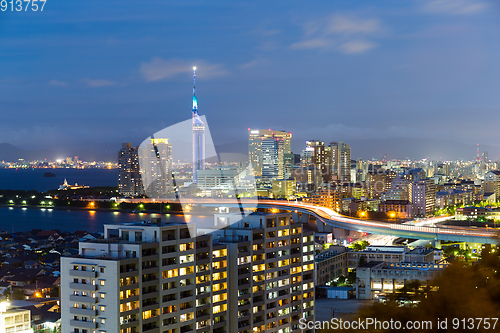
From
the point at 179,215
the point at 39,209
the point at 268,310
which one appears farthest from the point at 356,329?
the point at 39,209

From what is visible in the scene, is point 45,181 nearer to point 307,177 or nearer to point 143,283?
point 307,177

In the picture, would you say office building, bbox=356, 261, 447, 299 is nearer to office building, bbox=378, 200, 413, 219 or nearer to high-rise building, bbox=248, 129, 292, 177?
office building, bbox=378, 200, 413, 219

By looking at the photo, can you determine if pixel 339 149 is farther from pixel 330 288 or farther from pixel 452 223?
pixel 330 288

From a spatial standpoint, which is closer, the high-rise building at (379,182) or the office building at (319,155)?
the high-rise building at (379,182)

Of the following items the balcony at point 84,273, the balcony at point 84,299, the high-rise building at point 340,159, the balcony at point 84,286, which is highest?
the high-rise building at point 340,159
